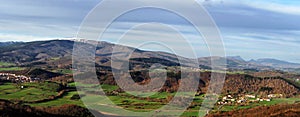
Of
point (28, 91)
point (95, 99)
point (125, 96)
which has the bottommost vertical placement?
point (125, 96)

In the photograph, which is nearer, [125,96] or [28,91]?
[28,91]

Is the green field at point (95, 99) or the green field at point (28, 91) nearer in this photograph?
the green field at point (95, 99)

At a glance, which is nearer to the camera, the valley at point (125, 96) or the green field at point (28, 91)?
the valley at point (125, 96)

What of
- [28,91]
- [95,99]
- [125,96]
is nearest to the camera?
[95,99]

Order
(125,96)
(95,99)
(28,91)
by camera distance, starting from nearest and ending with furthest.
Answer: (95,99), (28,91), (125,96)

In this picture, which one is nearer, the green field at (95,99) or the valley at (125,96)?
the valley at (125,96)

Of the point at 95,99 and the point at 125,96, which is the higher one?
the point at 95,99

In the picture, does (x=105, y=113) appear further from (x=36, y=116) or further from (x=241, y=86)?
(x=241, y=86)

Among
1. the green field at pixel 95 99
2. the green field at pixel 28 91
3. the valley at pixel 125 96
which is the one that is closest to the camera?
the valley at pixel 125 96

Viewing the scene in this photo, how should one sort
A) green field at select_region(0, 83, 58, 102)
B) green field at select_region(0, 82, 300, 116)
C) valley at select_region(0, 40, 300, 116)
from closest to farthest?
valley at select_region(0, 40, 300, 116), green field at select_region(0, 82, 300, 116), green field at select_region(0, 83, 58, 102)

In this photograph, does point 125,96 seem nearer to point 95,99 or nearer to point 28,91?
point 95,99

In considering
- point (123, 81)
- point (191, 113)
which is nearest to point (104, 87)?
point (123, 81)

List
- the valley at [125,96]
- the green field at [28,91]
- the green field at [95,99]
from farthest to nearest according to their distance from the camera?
the green field at [28,91], the green field at [95,99], the valley at [125,96]

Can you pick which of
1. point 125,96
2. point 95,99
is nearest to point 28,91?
point 125,96
